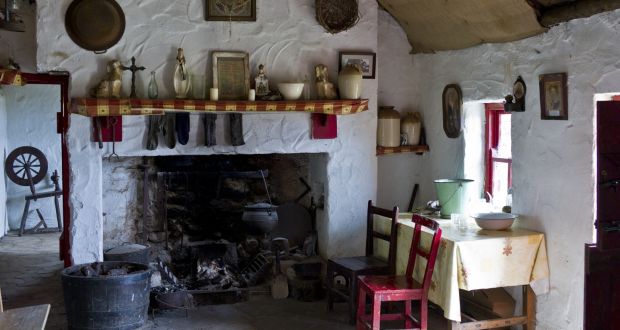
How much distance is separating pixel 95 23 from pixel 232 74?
1026 millimetres

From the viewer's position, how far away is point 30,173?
25.8 feet

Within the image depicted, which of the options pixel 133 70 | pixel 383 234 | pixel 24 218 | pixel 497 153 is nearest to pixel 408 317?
pixel 383 234

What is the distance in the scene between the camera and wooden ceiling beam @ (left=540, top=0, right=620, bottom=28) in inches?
144

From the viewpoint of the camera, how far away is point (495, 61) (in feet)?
15.7

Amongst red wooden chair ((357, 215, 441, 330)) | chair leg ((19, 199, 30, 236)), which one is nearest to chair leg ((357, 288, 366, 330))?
red wooden chair ((357, 215, 441, 330))

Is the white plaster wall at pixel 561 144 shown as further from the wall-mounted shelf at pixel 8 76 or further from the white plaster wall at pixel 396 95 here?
the wall-mounted shelf at pixel 8 76

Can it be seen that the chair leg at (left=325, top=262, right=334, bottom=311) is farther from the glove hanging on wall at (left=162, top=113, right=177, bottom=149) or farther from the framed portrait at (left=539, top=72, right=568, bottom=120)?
the framed portrait at (left=539, top=72, right=568, bottom=120)

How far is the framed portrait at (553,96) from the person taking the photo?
160 inches

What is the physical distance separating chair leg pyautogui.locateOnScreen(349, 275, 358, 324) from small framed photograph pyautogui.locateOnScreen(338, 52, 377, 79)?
1.66 m

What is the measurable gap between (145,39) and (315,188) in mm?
1903

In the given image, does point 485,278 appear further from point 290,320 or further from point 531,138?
point 290,320

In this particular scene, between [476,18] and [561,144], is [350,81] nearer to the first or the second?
[476,18]

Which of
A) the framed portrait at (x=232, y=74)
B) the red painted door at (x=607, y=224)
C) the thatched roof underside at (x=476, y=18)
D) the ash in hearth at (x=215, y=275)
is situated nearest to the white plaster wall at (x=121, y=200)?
the ash in hearth at (x=215, y=275)

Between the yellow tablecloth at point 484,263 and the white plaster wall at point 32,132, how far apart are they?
5.42 metres
